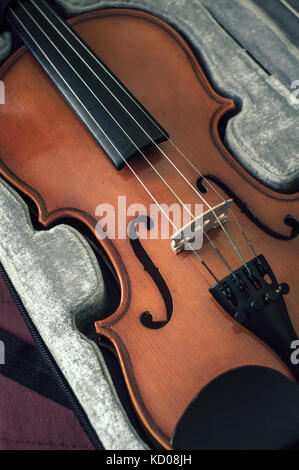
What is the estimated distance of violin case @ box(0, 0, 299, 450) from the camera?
85 centimetres

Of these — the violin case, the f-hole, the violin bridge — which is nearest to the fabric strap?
the violin case

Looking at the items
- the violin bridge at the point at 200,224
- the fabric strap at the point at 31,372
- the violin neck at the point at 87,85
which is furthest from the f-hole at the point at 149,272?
the fabric strap at the point at 31,372

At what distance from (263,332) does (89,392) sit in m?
0.43

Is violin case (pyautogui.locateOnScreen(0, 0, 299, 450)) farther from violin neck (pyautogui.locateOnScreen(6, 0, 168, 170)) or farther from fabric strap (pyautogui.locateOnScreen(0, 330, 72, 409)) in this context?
violin neck (pyautogui.locateOnScreen(6, 0, 168, 170))

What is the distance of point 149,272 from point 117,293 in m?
0.22

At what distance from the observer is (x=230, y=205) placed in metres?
1.10

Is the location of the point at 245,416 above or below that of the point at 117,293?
below

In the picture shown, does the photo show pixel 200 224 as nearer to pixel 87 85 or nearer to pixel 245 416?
pixel 245 416

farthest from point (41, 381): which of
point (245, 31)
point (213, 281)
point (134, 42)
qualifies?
point (245, 31)

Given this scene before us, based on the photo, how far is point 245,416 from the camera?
0.85m

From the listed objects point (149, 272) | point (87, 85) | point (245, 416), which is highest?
point (87, 85)

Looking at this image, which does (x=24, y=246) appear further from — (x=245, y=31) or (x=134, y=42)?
(x=245, y=31)

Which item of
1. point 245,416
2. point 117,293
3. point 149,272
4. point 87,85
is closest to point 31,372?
point 117,293

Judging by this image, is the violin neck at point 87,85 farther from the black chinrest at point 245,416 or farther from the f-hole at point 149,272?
the black chinrest at point 245,416
